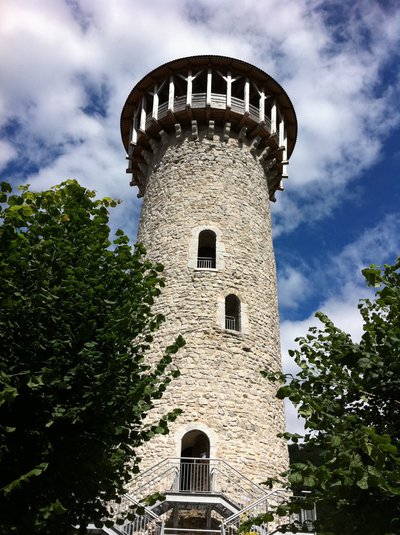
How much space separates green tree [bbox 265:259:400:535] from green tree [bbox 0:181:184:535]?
1.98m

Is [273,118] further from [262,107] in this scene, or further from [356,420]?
[356,420]

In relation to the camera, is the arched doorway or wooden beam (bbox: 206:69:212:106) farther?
wooden beam (bbox: 206:69:212:106)

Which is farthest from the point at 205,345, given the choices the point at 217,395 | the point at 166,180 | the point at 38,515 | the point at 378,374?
the point at 38,515

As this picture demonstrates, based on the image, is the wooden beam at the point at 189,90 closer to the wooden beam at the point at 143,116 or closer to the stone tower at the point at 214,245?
the stone tower at the point at 214,245

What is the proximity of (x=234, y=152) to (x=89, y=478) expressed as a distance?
41.2 ft

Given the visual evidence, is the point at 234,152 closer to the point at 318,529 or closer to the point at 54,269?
the point at 54,269

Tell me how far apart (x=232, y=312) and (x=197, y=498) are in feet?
17.2

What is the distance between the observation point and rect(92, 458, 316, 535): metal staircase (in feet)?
35.2

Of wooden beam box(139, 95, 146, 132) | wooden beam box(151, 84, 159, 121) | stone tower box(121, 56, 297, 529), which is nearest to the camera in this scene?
stone tower box(121, 56, 297, 529)

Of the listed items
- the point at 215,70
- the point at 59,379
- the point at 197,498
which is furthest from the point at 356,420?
the point at 215,70

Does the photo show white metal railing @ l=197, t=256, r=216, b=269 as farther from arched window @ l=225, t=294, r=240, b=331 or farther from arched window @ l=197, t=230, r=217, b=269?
arched window @ l=225, t=294, r=240, b=331

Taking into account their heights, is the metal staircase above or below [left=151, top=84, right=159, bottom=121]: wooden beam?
below

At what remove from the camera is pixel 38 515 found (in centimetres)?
598

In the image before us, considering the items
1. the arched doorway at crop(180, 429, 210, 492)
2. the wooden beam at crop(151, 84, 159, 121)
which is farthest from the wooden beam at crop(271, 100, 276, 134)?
the arched doorway at crop(180, 429, 210, 492)
